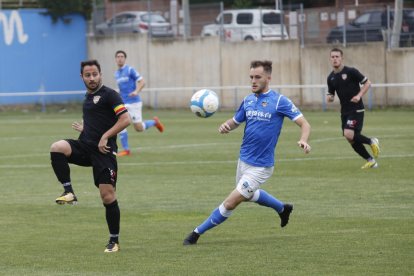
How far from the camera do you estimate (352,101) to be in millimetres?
19516

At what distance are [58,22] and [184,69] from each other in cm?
736

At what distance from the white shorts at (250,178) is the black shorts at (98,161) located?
4.42 feet

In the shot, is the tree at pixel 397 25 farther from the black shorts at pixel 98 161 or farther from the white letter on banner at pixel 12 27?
the black shorts at pixel 98 161

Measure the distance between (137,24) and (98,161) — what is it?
36.7 m

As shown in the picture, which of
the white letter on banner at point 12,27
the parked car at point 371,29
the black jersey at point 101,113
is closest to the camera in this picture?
the black jersey at point 101,113

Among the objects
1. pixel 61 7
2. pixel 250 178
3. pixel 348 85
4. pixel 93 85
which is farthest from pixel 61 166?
pixel 61 7

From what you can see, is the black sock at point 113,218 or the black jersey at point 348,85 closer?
the black sock at point 113,218

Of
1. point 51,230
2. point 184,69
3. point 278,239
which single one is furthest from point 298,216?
point 184,69

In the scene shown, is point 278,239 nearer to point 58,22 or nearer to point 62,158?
point 62,158

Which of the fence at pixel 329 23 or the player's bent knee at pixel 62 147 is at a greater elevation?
the fence at pixel 329 23

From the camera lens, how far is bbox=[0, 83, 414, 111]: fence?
3928cm

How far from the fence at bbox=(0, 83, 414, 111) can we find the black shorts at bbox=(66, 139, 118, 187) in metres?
28.1

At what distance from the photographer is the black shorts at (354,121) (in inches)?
772

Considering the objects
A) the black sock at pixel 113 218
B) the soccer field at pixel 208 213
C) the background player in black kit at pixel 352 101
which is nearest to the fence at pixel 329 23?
the soccer field at pixel 208 213
